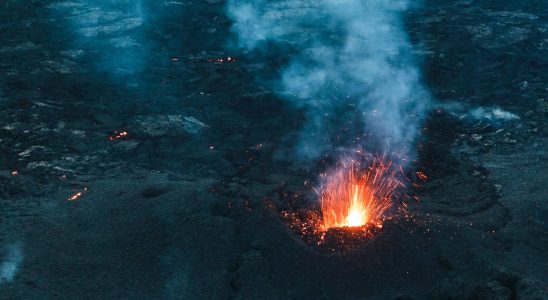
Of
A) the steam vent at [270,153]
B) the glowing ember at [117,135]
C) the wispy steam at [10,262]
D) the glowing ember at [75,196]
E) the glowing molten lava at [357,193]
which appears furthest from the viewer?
the glowing ember at [117,135]

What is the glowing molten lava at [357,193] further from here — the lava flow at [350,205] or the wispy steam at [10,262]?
the wispy steam at [10,262]

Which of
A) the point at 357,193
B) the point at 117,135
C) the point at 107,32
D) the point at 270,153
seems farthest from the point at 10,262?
the point at 107,32

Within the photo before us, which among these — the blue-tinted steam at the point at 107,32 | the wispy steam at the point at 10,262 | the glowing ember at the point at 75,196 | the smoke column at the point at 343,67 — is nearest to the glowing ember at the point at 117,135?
the glowing ember at the point at 75,196

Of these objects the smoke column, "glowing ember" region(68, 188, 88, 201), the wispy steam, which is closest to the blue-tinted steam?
the smoke column

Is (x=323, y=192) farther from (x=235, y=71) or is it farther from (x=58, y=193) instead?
(x=235, y=71)

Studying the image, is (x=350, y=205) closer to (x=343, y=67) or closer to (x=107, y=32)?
(x=343, y=67)

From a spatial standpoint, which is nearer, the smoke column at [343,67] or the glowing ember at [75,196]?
the glowing ember at [75,196]
